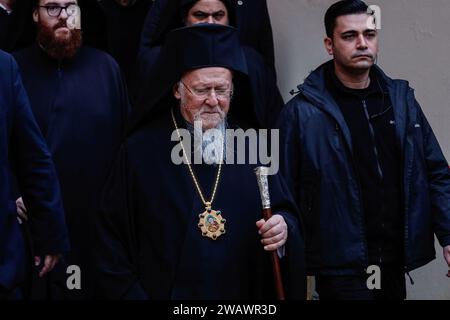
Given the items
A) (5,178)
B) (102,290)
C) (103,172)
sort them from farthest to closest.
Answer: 1. (103,172)
2. (102,290)
3. (5,178)

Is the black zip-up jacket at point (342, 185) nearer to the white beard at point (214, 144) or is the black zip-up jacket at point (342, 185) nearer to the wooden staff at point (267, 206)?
the white beard at point (214, 144)

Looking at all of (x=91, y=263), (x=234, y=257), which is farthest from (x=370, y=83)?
(x=91, y=263)

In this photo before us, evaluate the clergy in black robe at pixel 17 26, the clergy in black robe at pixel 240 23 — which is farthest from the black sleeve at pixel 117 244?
the clergy in black robe at pixel 240 23

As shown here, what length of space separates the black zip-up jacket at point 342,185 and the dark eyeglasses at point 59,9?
55.9 inches

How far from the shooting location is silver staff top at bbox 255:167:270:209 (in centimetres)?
432

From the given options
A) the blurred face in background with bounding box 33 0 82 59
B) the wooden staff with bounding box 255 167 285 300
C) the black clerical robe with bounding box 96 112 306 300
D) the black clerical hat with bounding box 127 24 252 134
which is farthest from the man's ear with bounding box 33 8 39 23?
the wooden staff with bounding box 255 167 285 300

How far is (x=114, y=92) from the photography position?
18.8 feet

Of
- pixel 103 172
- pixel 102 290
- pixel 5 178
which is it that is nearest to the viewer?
pixel 5 178

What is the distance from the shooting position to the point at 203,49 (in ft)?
14.7

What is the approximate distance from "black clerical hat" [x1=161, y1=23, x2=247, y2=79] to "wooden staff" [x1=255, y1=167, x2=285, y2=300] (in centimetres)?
57

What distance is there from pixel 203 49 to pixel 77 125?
4.52 ft

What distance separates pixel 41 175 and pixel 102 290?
0.62 meters

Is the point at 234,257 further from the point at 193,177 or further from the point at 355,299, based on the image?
the point at 355,299

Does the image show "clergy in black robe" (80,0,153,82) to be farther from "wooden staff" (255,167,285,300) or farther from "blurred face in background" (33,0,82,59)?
"wooden staff" (255,167,285,300)
